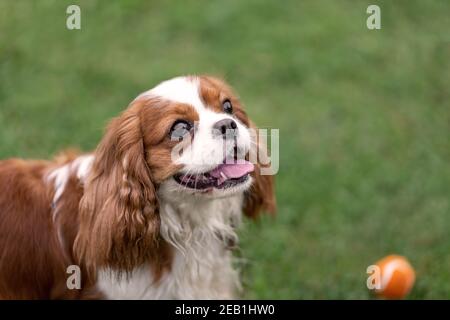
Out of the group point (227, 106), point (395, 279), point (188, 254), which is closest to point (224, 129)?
point (227, 106)

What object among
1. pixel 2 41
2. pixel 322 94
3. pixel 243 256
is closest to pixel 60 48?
pixel 2 41

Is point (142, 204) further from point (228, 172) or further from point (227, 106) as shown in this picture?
point (227, 106)

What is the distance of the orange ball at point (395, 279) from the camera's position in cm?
468

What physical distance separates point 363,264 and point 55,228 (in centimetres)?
216

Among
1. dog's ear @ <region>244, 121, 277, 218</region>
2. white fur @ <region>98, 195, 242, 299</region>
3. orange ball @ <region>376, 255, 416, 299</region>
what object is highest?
dog's ear @ <region>244, 121, 277, 218</region>

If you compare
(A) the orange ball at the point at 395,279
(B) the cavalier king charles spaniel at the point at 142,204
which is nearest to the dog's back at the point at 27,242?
(B) the cavalier king charles spaniel at the point at 142,204

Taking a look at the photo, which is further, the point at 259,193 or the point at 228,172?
the point at 259,193

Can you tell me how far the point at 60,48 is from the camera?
6828 millimetres

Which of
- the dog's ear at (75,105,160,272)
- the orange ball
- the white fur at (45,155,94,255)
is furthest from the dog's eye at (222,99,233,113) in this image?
the orange ball

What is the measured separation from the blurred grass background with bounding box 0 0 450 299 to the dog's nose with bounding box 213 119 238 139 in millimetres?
1341

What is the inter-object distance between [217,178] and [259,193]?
0.74 metres

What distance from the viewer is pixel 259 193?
456cm

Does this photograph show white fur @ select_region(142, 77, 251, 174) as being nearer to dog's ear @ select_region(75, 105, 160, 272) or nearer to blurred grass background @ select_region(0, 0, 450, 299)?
dog's ear @ select_region(75, 105, 160, 272)

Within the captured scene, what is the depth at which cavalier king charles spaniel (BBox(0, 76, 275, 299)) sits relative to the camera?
386 cm
